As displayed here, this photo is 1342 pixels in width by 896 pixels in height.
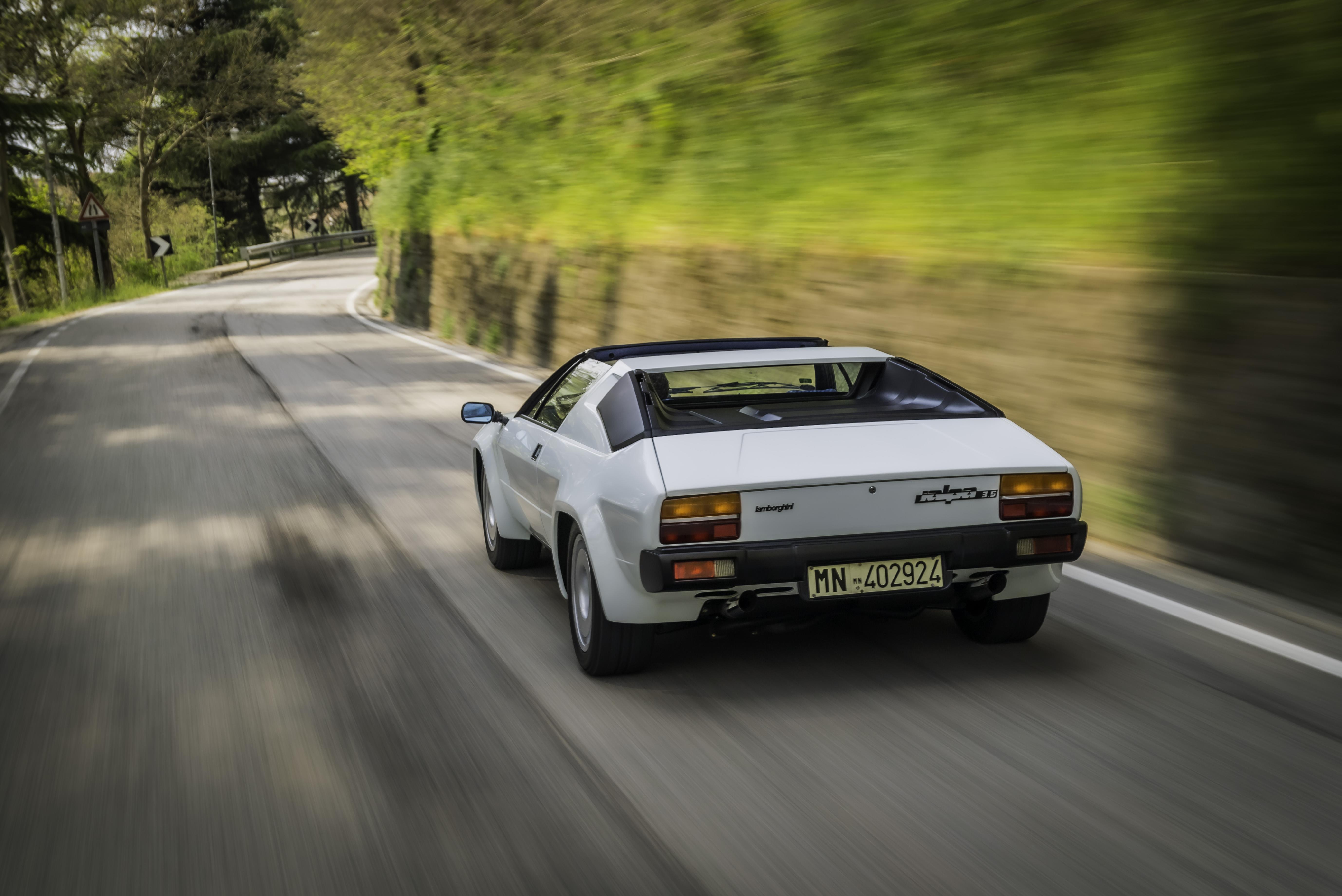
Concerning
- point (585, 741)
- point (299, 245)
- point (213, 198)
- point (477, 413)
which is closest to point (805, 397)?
point (477, 413)

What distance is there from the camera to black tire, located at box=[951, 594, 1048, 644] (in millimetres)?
4660

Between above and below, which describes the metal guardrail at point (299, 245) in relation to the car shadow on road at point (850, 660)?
above

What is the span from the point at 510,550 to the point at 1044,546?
2.91 metres

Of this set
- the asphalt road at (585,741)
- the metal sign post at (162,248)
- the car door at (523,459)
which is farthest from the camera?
the metal sign post at (162,248)

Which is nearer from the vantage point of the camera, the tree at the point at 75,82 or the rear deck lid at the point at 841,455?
the rear deck lid at the point at 841,455

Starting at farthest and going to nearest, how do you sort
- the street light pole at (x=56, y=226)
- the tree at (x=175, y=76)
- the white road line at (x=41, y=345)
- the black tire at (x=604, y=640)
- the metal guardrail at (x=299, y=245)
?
1. the metal guardrail at (x=299, y=245)
2. the tree at (x=175, y=76)
3. the street light pole at (x=56, y=226)
4. the white road line at (x=41, y=345)
5. the black tire at (x=604, y=640)

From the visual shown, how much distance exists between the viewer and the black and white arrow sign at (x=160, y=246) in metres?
45.9

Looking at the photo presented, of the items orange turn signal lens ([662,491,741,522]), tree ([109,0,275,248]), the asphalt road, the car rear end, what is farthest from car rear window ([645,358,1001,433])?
tree ([109,0,275,248])

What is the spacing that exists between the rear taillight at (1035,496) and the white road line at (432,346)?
425 inches

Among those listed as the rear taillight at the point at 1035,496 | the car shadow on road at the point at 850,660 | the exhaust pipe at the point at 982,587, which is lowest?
the car shadow on road at the point at 850,660

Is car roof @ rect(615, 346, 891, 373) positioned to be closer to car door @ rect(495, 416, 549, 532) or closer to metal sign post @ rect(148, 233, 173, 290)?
car door @ rect(495, 416, 549, 532)

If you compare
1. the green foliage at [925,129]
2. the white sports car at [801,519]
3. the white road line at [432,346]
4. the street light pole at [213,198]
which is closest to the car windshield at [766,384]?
the white sports car at [801,519]

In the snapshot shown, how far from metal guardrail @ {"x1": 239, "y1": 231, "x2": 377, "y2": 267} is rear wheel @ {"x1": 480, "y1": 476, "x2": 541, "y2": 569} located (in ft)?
160

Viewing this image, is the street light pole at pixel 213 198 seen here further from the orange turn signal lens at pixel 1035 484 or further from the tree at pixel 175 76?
the orange turn signal lens at pixel 1035 484
